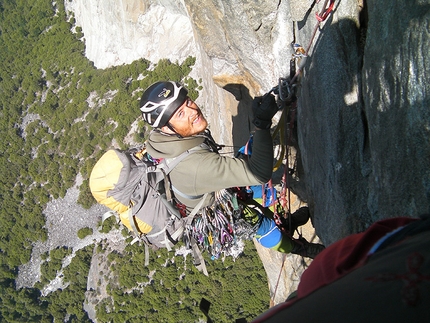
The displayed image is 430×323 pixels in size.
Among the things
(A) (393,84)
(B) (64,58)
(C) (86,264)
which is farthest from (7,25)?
(A) (393,84)

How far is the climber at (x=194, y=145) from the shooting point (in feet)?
9.27

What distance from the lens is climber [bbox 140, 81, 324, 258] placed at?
111 inches

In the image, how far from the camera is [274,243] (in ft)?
13.9

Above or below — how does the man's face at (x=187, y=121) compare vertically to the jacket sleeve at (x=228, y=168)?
above

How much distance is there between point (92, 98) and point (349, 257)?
151ft

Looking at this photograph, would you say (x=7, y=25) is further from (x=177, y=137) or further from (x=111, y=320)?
(x=177, y=137)

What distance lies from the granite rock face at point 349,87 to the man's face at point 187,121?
1027 mm

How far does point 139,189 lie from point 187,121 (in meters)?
0.83

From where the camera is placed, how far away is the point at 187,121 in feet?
10.4

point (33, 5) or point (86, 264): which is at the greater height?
point (33, 5)

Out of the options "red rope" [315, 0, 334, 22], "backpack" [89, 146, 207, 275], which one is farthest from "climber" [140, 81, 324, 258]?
"red rope" [315, 0, 334, 22]

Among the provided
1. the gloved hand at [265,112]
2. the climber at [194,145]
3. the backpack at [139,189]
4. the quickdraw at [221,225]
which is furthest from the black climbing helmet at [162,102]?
the quickdraw at [221,225]

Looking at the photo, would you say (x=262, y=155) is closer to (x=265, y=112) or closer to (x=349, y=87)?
(x=265, y=112)

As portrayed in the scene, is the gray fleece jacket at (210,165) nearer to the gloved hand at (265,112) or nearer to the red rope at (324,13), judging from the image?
the gloved hand at (265,112)
